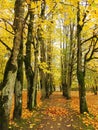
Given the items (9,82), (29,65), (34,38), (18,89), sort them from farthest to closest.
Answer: (34,38) < (29,65) < (18,89) < (9,82)

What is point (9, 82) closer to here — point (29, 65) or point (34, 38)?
point (29, 65)

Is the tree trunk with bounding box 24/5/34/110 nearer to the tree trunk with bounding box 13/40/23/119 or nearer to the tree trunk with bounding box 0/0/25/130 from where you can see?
the tree trunk with bounding box 13/40/23/119

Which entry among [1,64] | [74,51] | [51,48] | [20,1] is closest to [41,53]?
[74,51]

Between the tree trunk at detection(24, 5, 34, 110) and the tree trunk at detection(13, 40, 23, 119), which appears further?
the tree trunk at detection(24, 5, 34, 110)

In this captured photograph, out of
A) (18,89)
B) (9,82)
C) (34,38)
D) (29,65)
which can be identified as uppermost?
(34,38)

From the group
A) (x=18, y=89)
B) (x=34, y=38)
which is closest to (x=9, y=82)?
(x=18, y=89)

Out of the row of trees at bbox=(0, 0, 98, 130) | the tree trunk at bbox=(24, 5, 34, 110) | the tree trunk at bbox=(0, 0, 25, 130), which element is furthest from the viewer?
the tree trunk at bbox=(24, 5, 34, 110)

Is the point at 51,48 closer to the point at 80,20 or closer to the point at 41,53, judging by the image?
the point at 41,53

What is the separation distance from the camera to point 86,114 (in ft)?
52.2

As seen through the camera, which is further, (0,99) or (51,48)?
(51,48)

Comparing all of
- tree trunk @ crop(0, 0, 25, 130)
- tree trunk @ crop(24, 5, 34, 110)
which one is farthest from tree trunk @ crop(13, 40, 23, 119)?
tree trunk @ crop(0, 0, 25, 130)

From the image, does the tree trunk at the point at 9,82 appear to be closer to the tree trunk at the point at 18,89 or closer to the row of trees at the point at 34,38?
the row of trees at the point at 34,38

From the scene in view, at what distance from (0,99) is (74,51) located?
23.5 metres

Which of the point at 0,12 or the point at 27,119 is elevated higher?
the point at 0,12
